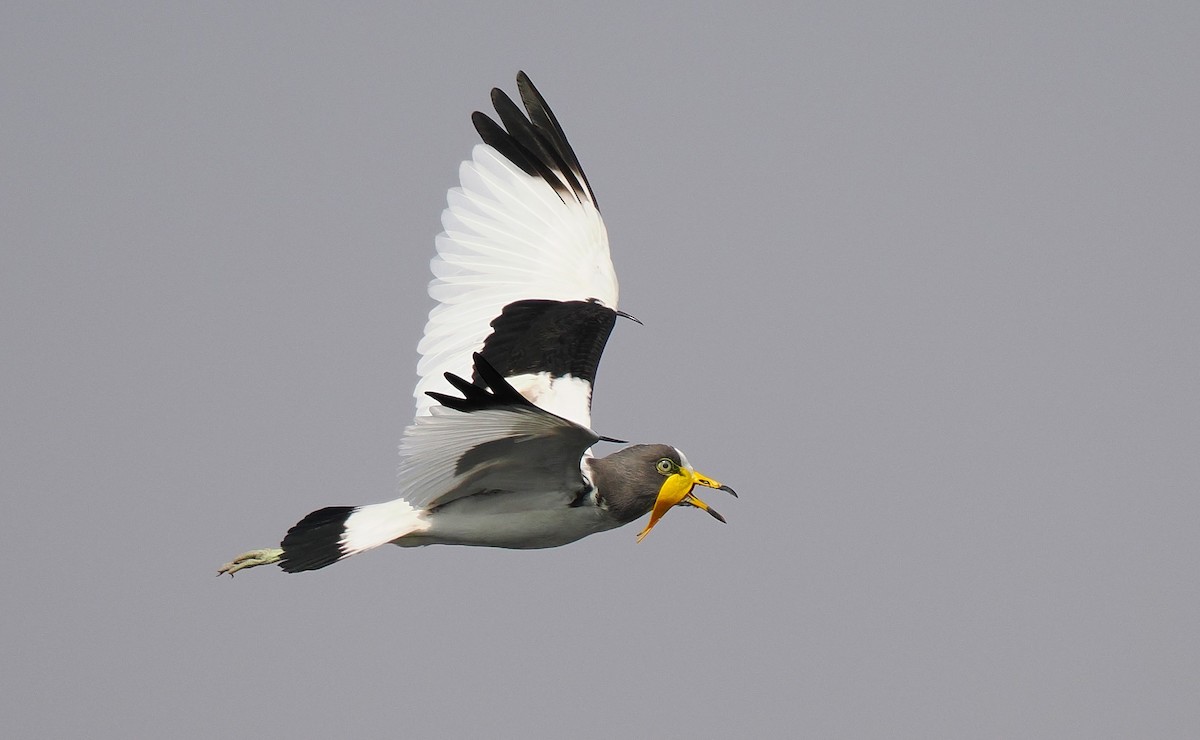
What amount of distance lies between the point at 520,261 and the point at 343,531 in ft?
12.2

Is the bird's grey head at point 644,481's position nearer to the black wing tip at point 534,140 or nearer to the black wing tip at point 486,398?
the black wing tip at point 486,398

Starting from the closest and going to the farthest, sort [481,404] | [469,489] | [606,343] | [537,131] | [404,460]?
[481,404] → [404,460] → [469,489] → [606,343] → [537,131]

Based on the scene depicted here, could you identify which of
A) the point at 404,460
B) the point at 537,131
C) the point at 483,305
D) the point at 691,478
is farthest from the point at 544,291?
the point at 404,460

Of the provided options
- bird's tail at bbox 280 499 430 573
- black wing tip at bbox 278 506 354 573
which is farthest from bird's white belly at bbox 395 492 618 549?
black wing tip at bbox 278 506 354 573

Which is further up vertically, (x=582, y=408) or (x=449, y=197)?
(x=449, y=197)

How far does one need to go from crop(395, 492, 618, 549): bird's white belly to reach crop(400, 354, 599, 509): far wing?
9 centimetres

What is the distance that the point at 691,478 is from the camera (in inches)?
406

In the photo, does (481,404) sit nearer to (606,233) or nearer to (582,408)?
(582,408)

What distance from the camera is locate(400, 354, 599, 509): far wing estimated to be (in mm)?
8273

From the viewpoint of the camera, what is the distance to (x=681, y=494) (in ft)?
33.5

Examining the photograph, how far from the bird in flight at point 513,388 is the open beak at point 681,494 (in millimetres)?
12

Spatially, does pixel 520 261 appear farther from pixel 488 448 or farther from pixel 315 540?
pixel 488 448

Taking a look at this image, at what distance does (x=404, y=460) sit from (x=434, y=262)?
426 centimetres

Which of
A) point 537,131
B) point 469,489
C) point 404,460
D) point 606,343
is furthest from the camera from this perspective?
point 537,131
